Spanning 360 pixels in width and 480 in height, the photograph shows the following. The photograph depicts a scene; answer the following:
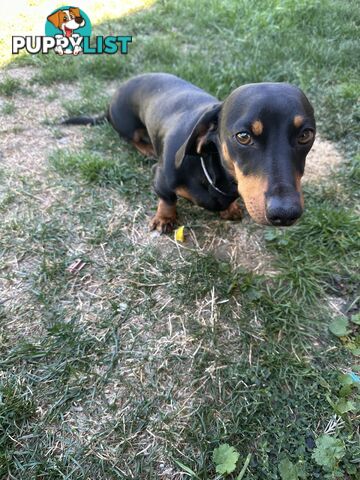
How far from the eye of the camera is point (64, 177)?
342 centimetres

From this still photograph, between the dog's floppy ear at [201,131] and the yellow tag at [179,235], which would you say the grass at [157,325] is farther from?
the dog's floppy ear at [201,131]

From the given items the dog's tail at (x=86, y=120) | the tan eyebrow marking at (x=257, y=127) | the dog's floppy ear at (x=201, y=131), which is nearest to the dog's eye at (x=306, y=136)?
the tan eyebrow marking at (x=257, y=127)

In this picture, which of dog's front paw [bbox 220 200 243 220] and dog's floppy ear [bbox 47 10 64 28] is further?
dog's floppy ear [bbox 47 10 64 28]

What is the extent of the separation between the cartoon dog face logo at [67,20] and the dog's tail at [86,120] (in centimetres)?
219

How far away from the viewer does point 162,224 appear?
2969 millimetres

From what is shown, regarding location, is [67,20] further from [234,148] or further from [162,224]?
[234,148]

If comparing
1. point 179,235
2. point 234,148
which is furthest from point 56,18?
point 234,148

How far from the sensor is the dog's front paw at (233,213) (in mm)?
3008

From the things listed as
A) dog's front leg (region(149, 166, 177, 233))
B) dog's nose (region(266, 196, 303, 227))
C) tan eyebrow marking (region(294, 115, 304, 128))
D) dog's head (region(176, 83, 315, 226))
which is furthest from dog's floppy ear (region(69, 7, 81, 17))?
dog's nose (region(266, 196, 303, 227))

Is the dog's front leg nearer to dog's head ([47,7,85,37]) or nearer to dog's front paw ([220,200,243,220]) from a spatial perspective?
dog's front paw ([220,200,243,220])

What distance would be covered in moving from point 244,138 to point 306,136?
1.08 feet

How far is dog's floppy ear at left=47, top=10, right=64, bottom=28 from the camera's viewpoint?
561cm

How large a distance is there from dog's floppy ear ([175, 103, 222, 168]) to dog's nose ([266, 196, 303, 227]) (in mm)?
711

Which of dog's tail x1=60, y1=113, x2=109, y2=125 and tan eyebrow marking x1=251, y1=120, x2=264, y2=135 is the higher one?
tan eyebrow marking x1=251, y1=120, x2=264, y2=135
